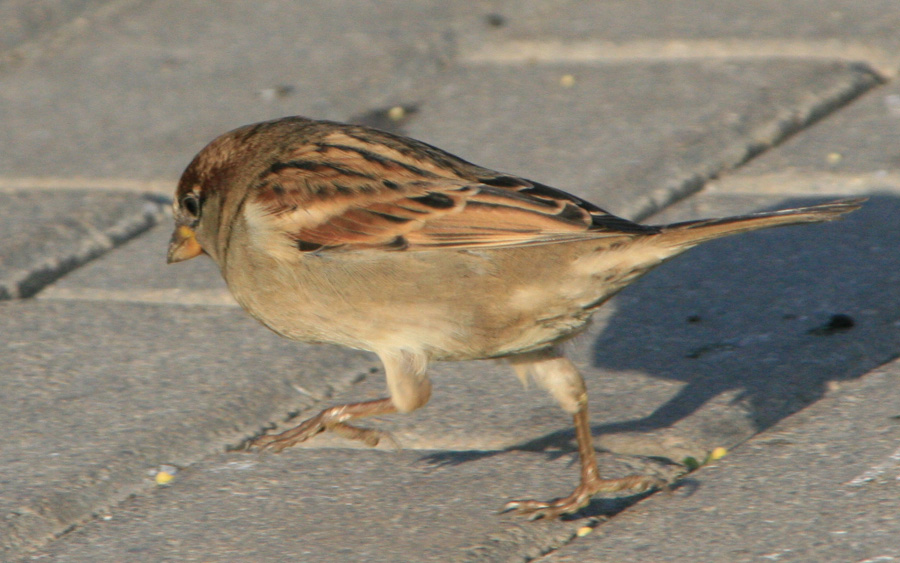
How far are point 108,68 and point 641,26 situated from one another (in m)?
2.92

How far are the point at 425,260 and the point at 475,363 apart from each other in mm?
896

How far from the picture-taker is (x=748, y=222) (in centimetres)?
371

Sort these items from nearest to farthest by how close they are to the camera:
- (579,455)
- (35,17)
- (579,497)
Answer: (579,497), (579,455), (35,17)

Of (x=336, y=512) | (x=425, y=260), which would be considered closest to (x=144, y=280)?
(x=425, y=260)

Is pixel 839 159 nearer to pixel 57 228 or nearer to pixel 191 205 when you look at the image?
pixel 191 205

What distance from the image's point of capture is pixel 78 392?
4.61 meters

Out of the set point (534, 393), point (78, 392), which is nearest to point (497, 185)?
point (534, 393)

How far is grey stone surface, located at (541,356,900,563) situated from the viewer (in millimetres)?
3406

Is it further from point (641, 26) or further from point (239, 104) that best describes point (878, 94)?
point (239, 104)

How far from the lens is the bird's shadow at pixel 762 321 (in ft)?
14.3

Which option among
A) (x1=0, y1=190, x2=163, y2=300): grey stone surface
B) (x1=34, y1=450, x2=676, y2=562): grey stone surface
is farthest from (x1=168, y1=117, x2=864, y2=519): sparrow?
(x1=0, y1=190, x2=163, y2=300): grey stone surface

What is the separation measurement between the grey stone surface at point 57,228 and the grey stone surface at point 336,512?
1722mm

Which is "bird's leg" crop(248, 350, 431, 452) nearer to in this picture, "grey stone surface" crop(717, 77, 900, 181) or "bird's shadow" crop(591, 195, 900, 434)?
"bird's shadow" crop(591, 195, 900, 434)

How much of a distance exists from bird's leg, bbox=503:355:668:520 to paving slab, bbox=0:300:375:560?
83cm
